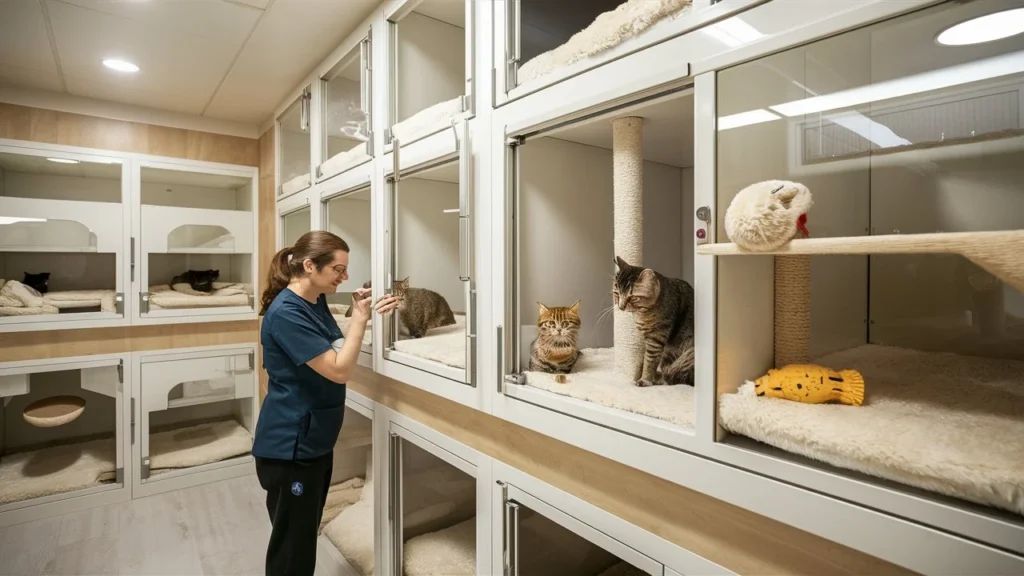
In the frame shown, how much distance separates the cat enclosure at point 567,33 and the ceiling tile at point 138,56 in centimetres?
131

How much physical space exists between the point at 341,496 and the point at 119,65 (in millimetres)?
2509

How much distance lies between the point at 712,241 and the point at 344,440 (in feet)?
7.21

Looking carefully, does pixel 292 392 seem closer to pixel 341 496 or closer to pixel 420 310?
pixel 420 310

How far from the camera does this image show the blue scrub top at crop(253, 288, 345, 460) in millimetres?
1630

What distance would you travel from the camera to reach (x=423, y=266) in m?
2.03

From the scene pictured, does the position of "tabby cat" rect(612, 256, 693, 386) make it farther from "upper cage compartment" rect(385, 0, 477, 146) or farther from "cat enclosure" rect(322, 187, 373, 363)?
"cat enclosure" rect(322, 187, 373, 363)

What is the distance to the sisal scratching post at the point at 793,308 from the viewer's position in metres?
0.92

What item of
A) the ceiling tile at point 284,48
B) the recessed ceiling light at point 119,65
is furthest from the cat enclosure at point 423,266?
the recessed ceiling light at point 119,65

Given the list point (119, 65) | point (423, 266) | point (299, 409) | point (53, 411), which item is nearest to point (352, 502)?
point (299, 409)

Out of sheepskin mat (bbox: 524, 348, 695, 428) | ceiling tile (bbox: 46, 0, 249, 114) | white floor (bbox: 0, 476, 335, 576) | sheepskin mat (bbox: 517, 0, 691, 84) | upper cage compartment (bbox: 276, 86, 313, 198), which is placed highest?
ceiling tile (bbox: 46, 0, 249, 114)

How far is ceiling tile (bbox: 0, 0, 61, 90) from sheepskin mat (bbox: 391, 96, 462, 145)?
1.54 m

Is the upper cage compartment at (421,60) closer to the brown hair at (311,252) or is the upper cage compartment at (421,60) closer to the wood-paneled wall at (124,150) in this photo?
the brown hair at (311,252)

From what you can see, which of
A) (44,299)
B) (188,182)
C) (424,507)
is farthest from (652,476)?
(188,182)

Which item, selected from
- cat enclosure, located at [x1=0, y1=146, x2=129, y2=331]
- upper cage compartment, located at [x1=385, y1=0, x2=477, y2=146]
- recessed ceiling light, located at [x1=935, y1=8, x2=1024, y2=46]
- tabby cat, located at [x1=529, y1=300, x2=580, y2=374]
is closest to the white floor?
cat enclosure, located at [x1=0, y1=146, x2=129, y2=331]
